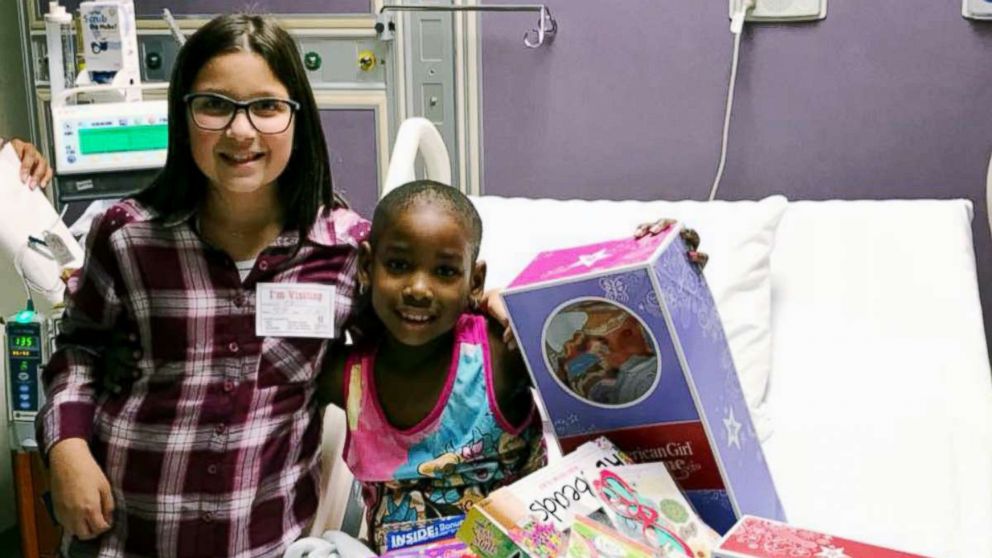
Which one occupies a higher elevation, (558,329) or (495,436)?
(558,329)

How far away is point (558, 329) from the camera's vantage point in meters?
1.20

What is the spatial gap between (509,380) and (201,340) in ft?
1.40

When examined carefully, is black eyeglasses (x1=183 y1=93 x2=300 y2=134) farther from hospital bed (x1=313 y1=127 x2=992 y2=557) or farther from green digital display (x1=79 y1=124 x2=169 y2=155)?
green digital display (x1=79 y1=124 x2=169 y2=155)

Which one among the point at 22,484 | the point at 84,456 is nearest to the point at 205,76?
the point at 84,456

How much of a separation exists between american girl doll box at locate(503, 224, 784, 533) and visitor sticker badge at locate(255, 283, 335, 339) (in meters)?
0.35

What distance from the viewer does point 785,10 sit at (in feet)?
7.97

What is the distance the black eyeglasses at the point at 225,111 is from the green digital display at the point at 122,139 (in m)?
0.89

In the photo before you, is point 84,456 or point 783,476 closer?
point 84,456

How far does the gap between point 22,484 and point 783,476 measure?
1520 mm

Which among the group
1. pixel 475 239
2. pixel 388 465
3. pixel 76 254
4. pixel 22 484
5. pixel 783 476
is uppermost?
pixel 475 239

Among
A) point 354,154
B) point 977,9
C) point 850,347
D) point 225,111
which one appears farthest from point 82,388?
point 977,9

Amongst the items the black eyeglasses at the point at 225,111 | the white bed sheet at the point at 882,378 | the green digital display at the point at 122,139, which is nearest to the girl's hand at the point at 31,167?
the green digital display at the point at 122,139

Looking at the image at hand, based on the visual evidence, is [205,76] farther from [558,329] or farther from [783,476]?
[783,476]

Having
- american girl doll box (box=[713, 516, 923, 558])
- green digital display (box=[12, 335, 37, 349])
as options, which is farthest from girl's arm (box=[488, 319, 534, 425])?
green digital display (box=[12, 335, 37, 349])
